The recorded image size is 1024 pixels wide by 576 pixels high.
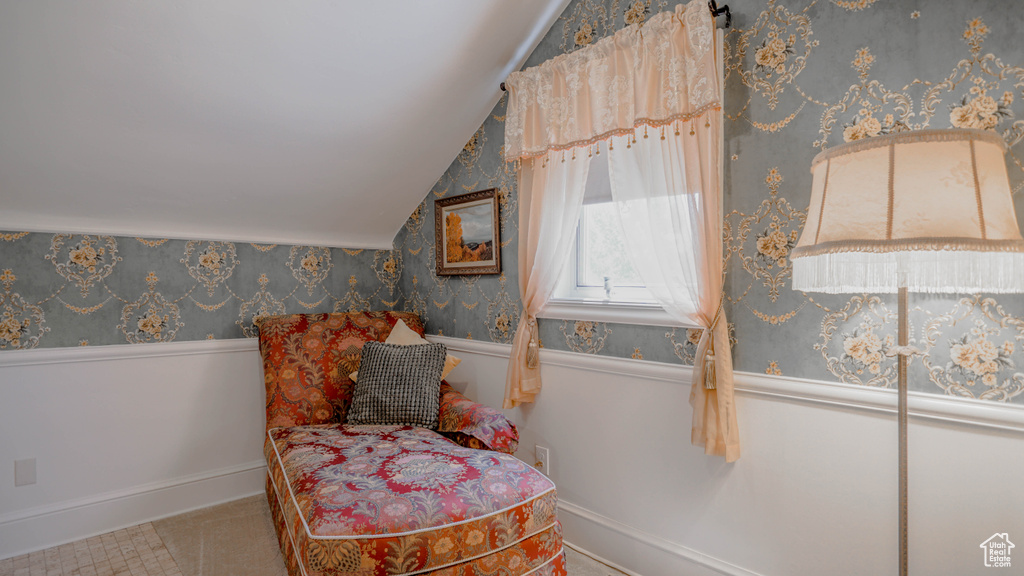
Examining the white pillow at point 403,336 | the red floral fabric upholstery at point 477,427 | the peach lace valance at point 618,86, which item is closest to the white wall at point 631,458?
the white pillow at point 403,336

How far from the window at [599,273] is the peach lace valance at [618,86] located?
0.20 meters

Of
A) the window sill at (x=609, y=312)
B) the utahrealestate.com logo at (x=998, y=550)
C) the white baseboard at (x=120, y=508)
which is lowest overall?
the white baseboard at (x=120, y=508)

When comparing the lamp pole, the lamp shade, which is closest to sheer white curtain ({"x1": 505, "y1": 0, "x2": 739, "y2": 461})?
the lamp pole

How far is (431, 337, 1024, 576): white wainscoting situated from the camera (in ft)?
4.68

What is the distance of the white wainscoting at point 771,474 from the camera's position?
1.43m

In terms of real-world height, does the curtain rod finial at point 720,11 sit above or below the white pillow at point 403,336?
above

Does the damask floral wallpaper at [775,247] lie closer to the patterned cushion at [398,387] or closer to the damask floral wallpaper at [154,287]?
Answer: the damask floral wallpaper at [154,287]

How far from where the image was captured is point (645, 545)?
2119 mm

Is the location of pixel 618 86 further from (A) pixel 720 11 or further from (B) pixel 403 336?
(B) pixel 403 336

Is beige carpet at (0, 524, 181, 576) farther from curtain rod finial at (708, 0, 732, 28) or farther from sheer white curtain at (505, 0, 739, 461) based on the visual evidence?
curtain rod finial at (708, 0, 732, 28)

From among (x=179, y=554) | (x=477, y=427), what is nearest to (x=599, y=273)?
(x=477, y=427)

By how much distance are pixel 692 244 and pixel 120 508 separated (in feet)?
9.60

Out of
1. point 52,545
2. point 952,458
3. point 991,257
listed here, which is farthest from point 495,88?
point 52,545

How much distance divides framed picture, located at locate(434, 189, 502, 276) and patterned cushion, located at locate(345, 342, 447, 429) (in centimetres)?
57
